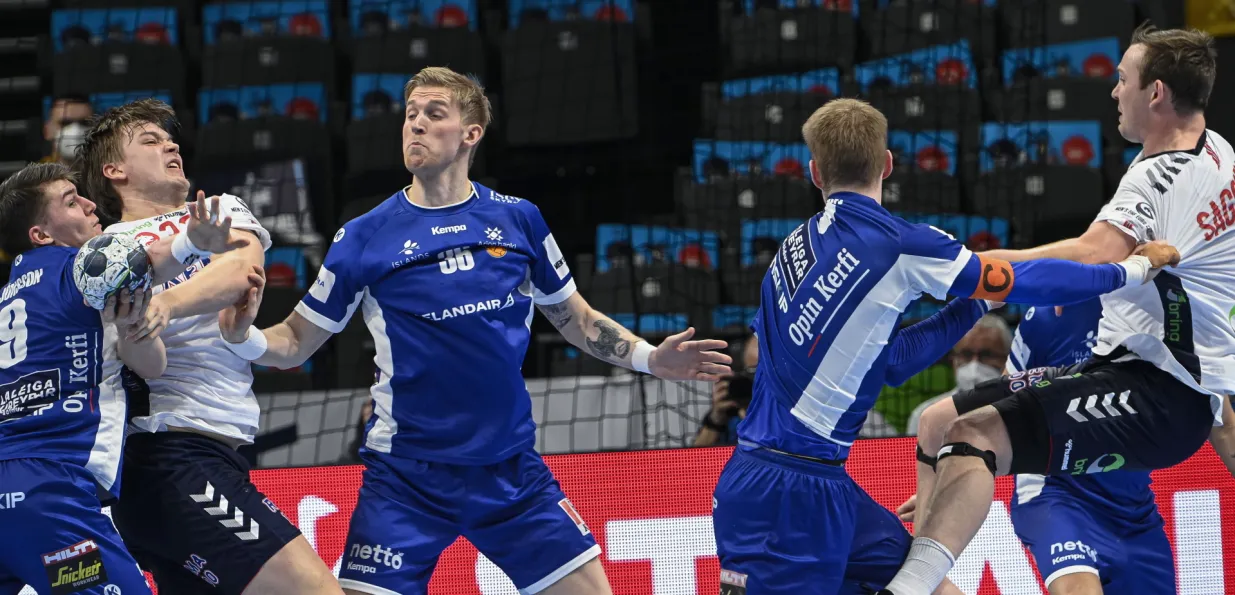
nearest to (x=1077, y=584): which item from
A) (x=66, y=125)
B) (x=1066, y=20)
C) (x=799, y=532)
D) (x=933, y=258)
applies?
(x=799, y=532)

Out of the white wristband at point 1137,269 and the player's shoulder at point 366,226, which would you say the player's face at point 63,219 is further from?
the white wristband at point 1137,269

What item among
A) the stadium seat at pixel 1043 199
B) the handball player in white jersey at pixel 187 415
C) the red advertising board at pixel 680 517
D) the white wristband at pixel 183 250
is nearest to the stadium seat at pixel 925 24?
the stadium seat at pixel 1043 199

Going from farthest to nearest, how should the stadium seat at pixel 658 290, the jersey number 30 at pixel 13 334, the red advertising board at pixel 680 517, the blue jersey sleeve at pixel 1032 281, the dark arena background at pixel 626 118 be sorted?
1. the dark arena background at pixel 626 118
2. the stadium seat at pixel 658 290
3. the red advertising board at pixel 680 517
4. the jersey number 30 at pixel 13 334
5. the blue jersey sleeve at pixel 1032 281

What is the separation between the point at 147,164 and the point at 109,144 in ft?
0.51

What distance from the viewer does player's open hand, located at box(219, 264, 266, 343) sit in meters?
4.15

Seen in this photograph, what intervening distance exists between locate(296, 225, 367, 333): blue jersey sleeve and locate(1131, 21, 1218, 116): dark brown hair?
279 centimetres

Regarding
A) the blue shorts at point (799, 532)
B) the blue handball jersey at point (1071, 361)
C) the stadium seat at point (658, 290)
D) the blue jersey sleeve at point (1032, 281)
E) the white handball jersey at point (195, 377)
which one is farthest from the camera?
the stadium seat at point (658, 290)

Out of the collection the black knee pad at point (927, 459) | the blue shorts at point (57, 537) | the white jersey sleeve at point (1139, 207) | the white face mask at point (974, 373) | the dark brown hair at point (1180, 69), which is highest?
the dark brown hair at point (1180, 69)

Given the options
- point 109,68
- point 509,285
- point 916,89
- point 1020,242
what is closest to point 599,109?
point 916,89

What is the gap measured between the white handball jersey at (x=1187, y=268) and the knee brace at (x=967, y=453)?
745 mm

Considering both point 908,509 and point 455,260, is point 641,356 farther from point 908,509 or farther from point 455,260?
point 908,509

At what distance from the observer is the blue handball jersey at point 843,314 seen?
3.93 metres

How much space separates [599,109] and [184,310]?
6.21m

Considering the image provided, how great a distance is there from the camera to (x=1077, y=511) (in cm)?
499
